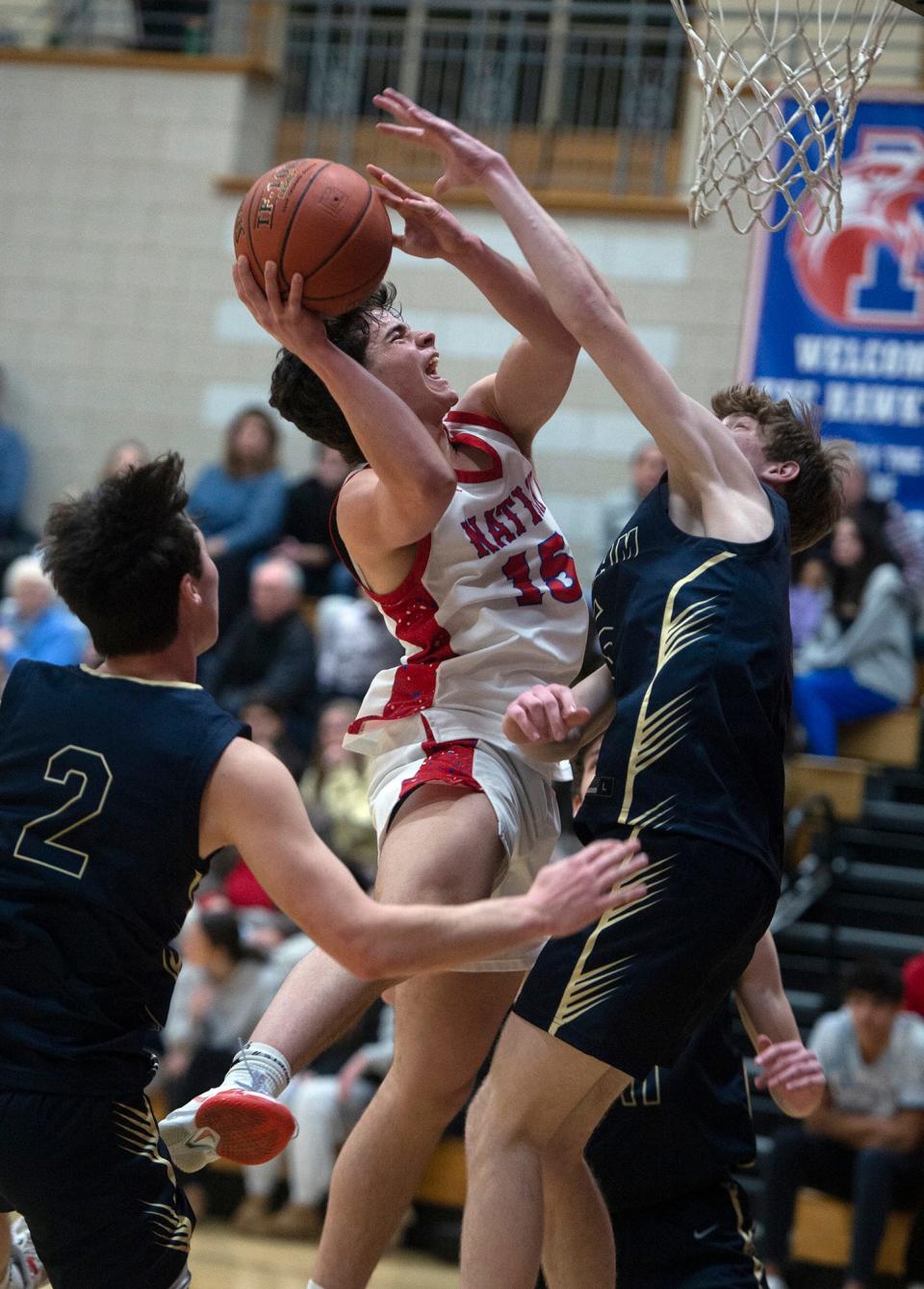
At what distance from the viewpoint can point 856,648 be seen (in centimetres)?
946

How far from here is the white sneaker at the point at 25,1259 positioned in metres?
3.55

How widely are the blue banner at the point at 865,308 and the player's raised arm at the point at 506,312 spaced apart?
6798mm

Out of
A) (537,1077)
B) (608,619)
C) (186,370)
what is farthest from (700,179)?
(186,370)

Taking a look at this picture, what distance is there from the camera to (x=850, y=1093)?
723cm

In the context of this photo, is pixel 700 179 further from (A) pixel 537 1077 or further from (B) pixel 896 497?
(B) pixel 896 497

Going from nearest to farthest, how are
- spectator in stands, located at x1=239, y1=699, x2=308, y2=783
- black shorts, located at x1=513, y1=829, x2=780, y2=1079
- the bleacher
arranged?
black shorts, located at x1=513, y1=829, x2=780, y2=1079 → the bleacher → spectator in stands, located at x1=239, y1=699, x2=308, y2=783

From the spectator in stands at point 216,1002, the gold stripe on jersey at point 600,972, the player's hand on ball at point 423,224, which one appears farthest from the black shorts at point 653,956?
the spectator in stands at point 216,1002

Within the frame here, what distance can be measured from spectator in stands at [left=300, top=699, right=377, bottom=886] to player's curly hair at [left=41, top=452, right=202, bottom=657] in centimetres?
524

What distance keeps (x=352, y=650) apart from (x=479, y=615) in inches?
237

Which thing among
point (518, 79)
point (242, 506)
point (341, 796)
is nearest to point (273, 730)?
point (341, 796)

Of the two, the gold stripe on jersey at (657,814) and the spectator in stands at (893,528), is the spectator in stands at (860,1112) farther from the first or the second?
the gold stripe on jersey at (657,814)

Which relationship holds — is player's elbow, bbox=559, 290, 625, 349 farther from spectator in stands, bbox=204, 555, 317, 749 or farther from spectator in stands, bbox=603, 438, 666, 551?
spectator in stands, bbox=204, 555, 317, 749

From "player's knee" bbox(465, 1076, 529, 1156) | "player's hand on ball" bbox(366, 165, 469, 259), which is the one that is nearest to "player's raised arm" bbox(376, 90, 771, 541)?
"player's hand on ball" bbox(366, 165, 469, 259)

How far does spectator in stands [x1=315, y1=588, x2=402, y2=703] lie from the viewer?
9648 mm
